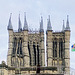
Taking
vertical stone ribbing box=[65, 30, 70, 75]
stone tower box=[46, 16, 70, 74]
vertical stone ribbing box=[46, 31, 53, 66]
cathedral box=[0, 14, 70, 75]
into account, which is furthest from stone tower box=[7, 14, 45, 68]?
vertical stone ribbing box=[65, 30, 70, 75]

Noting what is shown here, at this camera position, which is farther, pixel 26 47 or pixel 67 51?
pixel 26 47

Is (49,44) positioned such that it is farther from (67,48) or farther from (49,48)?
(67,48)

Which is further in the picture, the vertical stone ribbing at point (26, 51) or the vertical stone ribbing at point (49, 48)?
the vertical stone ribbing at point (49, 48)

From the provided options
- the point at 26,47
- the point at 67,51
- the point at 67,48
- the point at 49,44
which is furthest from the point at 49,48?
the point at 26,47

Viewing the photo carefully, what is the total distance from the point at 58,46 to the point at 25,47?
1066cm

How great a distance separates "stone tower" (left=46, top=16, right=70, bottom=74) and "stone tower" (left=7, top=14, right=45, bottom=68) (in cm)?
224

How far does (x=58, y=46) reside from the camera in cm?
10950

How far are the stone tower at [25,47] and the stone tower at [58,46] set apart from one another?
2242 millimetres

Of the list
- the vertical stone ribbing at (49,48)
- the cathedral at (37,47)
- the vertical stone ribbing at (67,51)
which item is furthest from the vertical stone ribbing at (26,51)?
the vertical stone ribbing at (67,51)

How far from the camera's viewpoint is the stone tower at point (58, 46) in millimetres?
107188

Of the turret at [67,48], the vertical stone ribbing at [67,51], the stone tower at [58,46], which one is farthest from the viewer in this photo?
the stone tower at [58,46]

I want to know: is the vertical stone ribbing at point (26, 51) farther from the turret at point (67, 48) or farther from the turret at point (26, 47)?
the turret at point (67, 48)

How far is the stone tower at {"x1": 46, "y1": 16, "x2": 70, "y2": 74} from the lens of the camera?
107 m

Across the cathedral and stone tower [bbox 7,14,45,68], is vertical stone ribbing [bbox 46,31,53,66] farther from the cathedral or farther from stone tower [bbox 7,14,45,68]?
stone tower [bbox 7,14,45,68]
